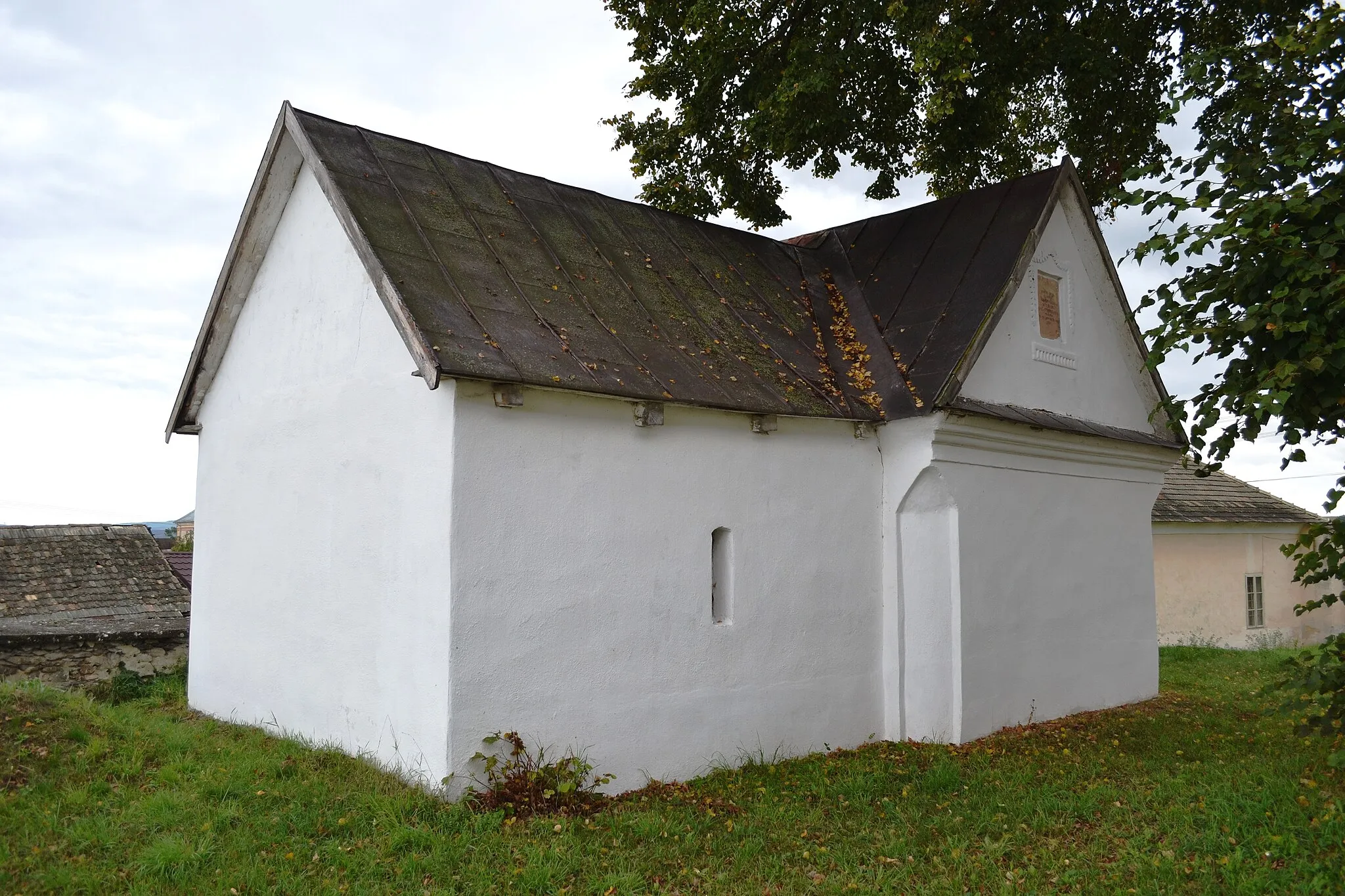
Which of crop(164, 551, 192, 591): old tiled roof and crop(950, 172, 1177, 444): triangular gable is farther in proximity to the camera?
crop(164, 551, 192, 591): old tiled roof

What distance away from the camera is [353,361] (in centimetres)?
820

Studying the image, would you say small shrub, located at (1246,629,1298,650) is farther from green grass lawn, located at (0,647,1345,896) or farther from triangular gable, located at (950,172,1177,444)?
green grass lawn, located at (0,647,1345,896)

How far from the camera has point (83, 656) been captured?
11117mm

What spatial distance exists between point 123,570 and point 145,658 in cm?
194

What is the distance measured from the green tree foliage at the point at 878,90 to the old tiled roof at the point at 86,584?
8634mm

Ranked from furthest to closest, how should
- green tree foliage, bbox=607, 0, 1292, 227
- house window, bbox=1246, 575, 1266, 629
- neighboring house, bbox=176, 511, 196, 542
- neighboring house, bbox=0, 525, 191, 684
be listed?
neighboring house, bbox=176, 511, 196, 542, house window, bbox=1246, 575, 1266, 629, green tree foliage, bbox=607, 0, 1292, 227, neighboring house, bbox=0, 525, 191, 684

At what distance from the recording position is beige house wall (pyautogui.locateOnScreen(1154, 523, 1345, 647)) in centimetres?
1927

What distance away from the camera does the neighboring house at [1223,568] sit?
1927 centimetres

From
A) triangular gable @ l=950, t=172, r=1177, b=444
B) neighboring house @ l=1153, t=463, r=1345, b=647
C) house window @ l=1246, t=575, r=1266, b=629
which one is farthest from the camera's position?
house window @ l=1246, t=575, r=1266, b=629

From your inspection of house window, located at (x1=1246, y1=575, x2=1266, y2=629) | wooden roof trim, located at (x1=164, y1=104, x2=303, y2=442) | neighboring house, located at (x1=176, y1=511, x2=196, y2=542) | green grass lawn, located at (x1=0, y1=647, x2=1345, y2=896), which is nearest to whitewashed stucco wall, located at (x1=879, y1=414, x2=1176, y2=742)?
green grass lawn, located at (x1=0, y1=647, x2=1345, y2=896)

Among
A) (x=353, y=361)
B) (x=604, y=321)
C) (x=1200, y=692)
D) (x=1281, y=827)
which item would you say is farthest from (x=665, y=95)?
(x=1281, y=827)

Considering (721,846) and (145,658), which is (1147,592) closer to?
(721,846)

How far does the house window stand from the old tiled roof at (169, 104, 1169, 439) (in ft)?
41.5

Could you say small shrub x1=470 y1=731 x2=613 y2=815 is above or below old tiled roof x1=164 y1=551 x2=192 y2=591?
below
